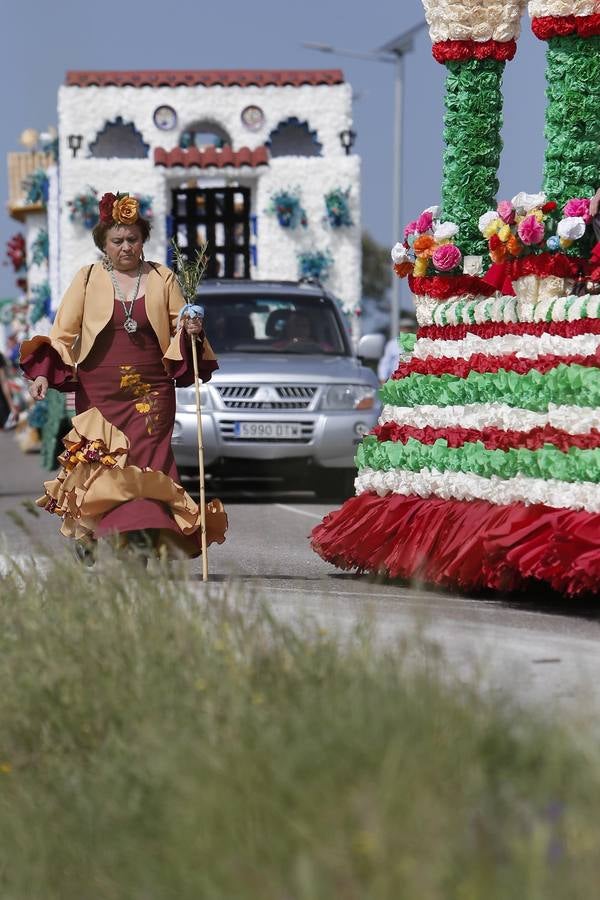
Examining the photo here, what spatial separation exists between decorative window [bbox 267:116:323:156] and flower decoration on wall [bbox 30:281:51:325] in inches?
232

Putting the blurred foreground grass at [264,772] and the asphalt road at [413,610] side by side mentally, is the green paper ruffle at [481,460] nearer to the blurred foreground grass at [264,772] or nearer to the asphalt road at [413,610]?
the asphalt road at [413,610]

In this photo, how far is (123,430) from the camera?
1074cm

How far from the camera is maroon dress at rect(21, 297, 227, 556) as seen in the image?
34.7 ft

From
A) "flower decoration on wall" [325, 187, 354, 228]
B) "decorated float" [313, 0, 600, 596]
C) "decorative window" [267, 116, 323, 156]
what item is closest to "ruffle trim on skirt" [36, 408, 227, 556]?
"decorated float" [313, 0, 600, 596]

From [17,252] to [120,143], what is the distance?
59.7 feet

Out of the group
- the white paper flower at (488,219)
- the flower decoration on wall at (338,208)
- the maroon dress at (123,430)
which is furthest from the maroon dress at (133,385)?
the flower decoration on wall at (338,208)

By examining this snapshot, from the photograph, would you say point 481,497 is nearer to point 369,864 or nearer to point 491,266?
point 491,266

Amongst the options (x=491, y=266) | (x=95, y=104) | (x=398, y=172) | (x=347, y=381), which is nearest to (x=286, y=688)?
(x=491, y=266)

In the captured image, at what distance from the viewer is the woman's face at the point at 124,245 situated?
1063 centimetres

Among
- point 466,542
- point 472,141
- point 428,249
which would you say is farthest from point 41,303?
point 466,542

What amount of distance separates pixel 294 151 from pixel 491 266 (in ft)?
81.6

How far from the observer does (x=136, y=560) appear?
6.89 metres

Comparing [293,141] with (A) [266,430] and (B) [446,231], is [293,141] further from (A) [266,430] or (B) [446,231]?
(B) [446,231]

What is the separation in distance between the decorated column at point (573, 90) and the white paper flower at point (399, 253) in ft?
4.30
